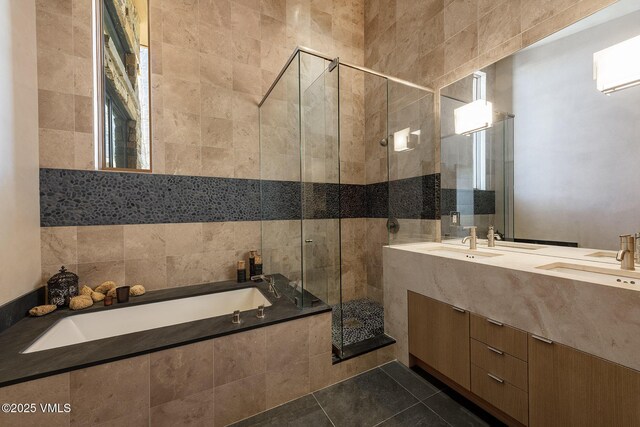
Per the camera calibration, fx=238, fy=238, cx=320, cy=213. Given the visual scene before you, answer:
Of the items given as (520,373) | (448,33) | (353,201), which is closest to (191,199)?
(353,201)

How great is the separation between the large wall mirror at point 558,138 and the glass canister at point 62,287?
116 inches

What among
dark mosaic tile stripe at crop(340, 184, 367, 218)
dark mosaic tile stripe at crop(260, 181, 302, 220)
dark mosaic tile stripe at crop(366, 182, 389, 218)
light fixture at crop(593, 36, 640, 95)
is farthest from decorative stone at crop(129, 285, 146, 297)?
light fixture at crop(593, 36, 640, 95)

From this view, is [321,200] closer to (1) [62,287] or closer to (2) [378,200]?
(2) [378,200]

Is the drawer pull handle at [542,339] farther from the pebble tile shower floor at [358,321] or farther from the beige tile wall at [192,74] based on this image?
the beige tile wall at [192,74]

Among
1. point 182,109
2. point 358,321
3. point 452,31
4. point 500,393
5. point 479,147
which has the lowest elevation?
point 358,321

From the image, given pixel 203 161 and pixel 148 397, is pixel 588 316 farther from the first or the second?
pixel 203 161

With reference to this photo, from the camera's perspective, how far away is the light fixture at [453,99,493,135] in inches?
68.6

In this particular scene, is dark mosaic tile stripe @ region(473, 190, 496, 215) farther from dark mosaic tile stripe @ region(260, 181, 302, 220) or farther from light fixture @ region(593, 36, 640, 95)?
dark mosaic tile stripe @ region(260, 181, 302, 220)

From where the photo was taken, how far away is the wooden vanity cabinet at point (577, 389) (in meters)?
0.84

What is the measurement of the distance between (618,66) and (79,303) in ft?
11.1

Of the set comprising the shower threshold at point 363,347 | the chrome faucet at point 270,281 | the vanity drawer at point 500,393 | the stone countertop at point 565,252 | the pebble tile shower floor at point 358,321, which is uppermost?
the stone countertop at point 565,252

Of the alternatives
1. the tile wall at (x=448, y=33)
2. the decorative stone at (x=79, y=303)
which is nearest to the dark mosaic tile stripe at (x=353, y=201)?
the tile wall at (x=448, y=33)

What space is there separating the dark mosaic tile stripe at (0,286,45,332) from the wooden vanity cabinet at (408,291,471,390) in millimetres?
2462

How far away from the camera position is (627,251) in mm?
1064
